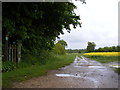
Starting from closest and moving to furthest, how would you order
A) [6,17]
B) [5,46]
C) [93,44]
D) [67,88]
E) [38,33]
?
[67,88] < [6,17] < [5,46] < [38,33] < [93,44]

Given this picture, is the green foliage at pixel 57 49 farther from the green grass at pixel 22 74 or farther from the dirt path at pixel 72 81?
the dirt path at pixel 72 81

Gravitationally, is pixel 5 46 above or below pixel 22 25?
below

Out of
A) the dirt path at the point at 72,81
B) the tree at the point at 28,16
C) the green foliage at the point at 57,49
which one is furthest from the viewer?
the green foliage at the point at 57,49

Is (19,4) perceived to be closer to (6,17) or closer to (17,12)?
(17,12)

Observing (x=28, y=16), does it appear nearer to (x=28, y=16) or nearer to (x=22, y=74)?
(x=28, y=16)

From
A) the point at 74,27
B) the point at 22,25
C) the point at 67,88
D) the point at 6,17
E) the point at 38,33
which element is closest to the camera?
the point at 67,88

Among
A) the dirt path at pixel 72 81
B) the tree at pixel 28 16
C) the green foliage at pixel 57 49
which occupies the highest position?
the tree at pixel 28 16

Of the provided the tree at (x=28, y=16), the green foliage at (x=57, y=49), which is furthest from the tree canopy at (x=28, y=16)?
the green foliage at (x=57, y=49)

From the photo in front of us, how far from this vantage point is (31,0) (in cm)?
977

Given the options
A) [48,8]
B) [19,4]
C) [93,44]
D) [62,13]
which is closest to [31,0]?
[19,4]

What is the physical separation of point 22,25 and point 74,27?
5.49m

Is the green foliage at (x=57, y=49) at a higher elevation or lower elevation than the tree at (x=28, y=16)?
lower

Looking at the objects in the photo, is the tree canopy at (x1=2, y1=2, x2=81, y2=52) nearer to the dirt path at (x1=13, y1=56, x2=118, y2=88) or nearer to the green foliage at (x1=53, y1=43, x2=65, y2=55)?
the dirt path at (x1=13, y1=56, x2=118, y2=88)

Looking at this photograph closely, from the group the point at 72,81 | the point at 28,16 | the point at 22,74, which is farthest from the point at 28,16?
the point at 72,81
